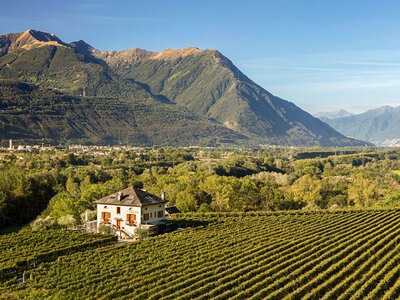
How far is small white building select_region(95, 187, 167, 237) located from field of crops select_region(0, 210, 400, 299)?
5475 mm

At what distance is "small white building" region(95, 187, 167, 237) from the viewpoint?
49.7 m

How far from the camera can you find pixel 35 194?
7950 centimetres

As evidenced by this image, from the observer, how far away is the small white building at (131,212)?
163 ft

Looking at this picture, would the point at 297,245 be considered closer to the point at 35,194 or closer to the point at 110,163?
the point at 35,194

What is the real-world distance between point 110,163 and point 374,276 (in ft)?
377

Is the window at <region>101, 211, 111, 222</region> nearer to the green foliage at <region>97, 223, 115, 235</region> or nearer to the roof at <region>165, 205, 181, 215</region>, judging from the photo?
the green foliage at <region>97, 223, 115, 235</region>

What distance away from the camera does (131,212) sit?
165 feet

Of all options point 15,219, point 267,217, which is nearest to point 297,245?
point 267,217

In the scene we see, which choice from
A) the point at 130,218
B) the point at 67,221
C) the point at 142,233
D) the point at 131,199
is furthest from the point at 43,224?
the point at 142,233

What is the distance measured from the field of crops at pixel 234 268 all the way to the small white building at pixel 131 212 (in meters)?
5.47

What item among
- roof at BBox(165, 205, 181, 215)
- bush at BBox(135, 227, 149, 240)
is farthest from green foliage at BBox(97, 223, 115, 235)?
roof at BBox(165, 205, 181, 215)

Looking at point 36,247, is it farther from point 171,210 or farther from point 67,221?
point 171,210

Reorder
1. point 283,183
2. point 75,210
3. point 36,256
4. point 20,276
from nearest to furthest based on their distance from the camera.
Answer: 1. point 20,276
2. point 36,256
3. point 75,210
4. point 283,183

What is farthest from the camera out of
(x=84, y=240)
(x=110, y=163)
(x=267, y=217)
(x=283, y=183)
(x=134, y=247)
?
(x=110, y=163)
